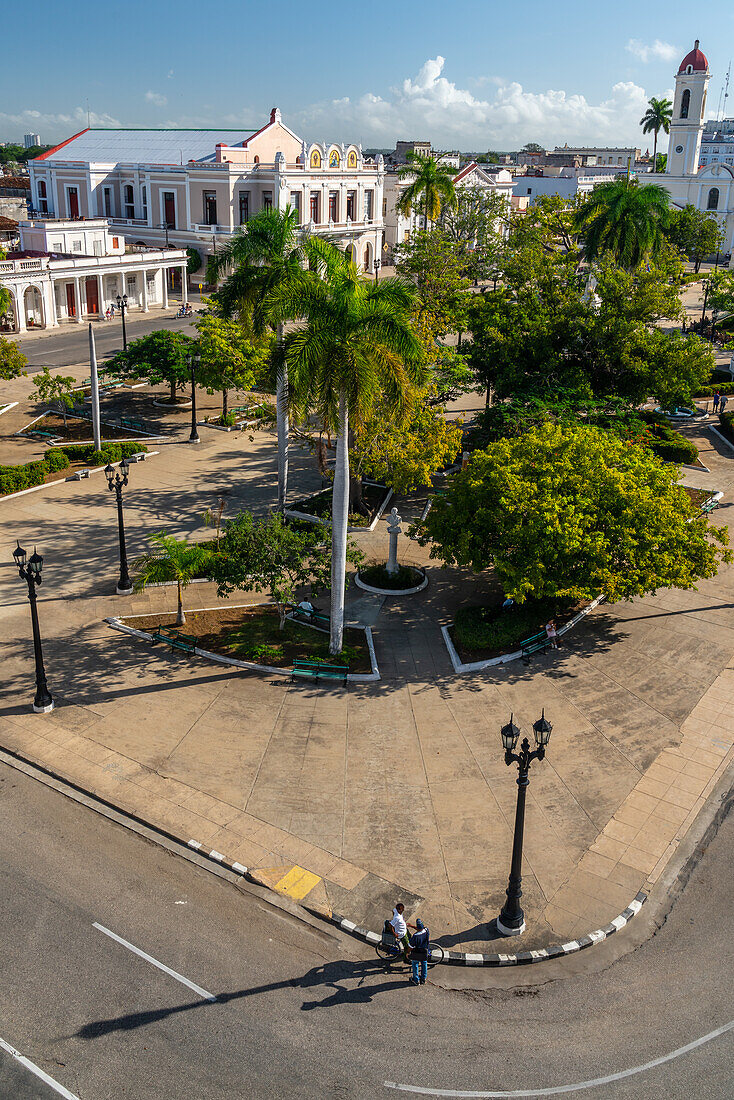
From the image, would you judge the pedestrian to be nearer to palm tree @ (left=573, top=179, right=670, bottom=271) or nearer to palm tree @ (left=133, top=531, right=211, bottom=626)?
palm tree @ (left=133, top=531, right=211, bottom=626)

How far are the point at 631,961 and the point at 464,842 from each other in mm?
3960

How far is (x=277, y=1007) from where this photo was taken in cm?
1470

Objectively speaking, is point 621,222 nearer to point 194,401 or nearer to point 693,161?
point 194,401

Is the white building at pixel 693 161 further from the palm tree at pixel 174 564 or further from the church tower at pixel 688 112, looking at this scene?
the palm tree at pixel 174 564

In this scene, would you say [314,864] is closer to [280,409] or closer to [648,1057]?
[648,1057]

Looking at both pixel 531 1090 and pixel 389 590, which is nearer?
pixel 531 1090

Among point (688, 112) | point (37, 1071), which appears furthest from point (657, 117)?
point (37, 1071)

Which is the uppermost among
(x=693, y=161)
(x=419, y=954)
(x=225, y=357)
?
(x=693, y=161)

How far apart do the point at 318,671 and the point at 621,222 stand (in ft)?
112

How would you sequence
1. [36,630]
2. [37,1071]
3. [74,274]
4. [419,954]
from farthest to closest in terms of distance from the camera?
[74,274]
[36,630]
[419,954]
[37,1071]

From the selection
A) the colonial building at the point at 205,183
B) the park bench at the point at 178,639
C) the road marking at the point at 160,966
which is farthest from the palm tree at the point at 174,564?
the colonial building at the point at 205,183

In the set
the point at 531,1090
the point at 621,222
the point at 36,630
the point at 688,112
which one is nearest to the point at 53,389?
the point at 36,630

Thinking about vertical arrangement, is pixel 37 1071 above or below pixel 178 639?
below

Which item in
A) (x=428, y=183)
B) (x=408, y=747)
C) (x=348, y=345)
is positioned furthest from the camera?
(x=428, y=183)
